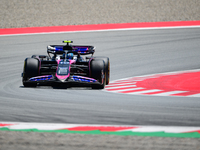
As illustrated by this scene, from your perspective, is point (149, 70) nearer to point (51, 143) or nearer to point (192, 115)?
point (192, 115)

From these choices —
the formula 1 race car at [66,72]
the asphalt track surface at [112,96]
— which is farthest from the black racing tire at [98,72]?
the asphalt track surface at [112,96]

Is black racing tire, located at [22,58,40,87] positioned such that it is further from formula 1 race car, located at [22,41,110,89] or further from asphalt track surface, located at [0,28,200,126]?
asphalt track surface, located at [0,28,200,126]

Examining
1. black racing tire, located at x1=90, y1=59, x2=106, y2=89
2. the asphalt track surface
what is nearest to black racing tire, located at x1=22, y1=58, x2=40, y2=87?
the asphalt track surface

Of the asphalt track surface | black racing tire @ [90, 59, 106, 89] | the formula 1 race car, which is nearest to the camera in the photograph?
the asphalt track surface

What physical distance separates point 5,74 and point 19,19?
15.4 m

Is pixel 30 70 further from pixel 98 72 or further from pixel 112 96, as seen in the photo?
Result: pixel 112 96

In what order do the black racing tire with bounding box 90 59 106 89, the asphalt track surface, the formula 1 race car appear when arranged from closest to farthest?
the asphalt track surface → the formula 1 race car → the black racing tire with bounding box 90 59 106 89

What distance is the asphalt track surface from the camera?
21.4 feet

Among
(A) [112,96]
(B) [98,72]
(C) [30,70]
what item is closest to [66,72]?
(B) [98,72]

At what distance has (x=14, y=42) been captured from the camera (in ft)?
70.1

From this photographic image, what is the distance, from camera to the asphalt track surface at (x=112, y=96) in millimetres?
6516

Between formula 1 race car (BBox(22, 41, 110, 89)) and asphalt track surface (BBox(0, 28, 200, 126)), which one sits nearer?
asphalt track surface (BBox(0, 28, 200, 126))

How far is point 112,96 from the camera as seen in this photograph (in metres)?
8.90

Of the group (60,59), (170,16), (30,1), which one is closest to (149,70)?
(60,59)
